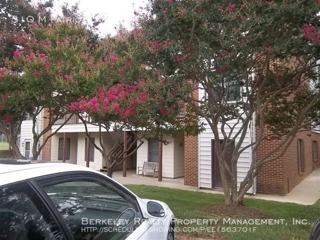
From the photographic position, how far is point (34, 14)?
1259 centimetres

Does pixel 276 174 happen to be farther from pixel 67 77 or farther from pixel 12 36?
pixel 12 36

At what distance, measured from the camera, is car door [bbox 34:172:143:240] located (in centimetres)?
271

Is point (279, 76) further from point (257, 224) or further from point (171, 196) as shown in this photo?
point (171, 196)

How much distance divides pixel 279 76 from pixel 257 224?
11.0ft

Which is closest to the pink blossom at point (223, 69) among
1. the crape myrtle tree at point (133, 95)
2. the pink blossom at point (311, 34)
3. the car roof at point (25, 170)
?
the crape myrtle tree at point (133, 95)

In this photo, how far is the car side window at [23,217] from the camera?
221 centimetres

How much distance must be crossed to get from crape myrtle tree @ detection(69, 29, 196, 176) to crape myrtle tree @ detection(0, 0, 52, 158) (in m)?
1.78

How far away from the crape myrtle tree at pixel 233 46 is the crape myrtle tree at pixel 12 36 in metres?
3.62

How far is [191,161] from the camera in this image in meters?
17.1

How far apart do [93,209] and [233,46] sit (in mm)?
4903

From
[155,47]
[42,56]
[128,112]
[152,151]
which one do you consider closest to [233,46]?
[155,47]

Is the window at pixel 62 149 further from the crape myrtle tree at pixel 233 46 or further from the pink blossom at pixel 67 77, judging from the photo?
the pink blossom at pixel 67 77

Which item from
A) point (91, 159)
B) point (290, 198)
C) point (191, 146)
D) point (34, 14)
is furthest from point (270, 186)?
point (91, 159)

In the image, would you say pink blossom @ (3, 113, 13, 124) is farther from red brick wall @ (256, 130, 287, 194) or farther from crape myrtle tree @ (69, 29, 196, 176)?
red brick wall @ (256, 130, 287, 194)
